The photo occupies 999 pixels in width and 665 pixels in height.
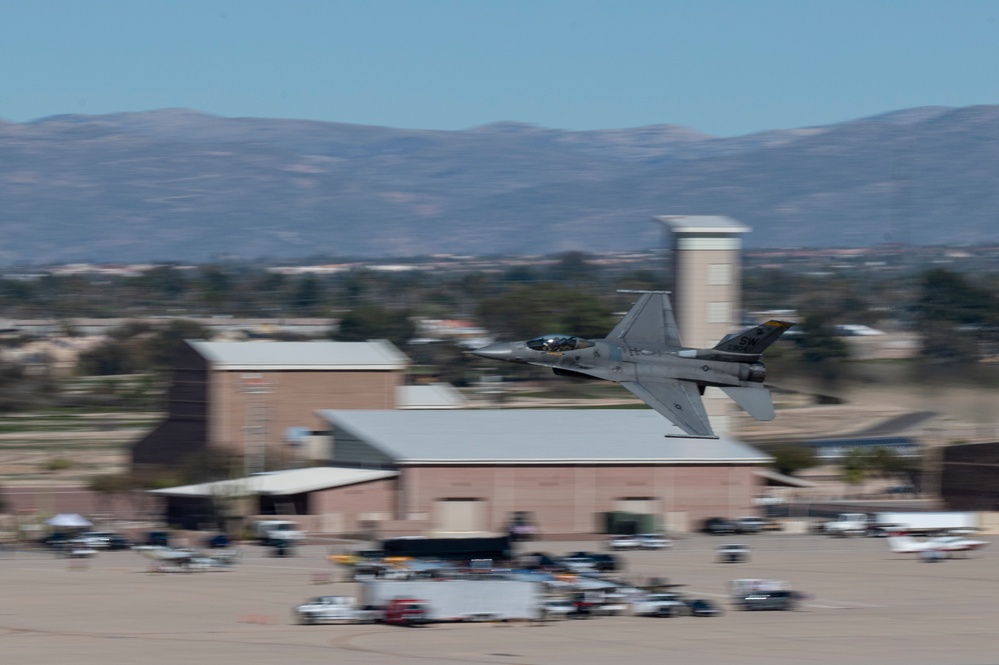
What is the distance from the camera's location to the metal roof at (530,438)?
67.3 m

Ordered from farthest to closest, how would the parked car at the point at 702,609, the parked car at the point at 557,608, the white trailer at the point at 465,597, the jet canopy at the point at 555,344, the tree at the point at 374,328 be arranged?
the tree at the point at 374,328, the parked car at the point at 702,609, the parked car at the point at 557,608, the white trailer at the point at 465,597, the jet canopy at the point at 555,344

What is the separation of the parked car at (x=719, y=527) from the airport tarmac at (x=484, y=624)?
10792 mm

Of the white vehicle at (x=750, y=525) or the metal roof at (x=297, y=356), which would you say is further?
the metal roof at (x=297, y=356)

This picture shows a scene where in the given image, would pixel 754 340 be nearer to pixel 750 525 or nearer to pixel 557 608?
pixel 557 608

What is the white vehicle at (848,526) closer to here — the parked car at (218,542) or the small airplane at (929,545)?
the small airplane at (929,545)

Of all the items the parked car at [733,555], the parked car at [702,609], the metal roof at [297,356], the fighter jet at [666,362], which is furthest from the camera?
the metal roof at [297,356]

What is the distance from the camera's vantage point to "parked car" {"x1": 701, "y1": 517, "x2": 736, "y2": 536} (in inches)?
2662

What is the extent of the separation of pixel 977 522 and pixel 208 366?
161 feet

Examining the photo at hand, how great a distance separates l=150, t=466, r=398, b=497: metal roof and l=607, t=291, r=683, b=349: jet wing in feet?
109

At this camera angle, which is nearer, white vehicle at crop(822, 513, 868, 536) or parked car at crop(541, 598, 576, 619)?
parked car at crop(541, 598, 576, 619)

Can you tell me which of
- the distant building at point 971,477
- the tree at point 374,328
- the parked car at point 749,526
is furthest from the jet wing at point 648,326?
the tree at point 374,328

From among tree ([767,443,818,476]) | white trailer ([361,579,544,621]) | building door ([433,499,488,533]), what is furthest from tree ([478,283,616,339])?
white trailer ([361,579,544,621])

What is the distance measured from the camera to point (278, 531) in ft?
199

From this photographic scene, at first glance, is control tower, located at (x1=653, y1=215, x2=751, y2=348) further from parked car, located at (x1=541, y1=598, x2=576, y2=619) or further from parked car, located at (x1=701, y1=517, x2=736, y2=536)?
parked car, located at (x1=541, y1=598, x2=576, y2=619)
